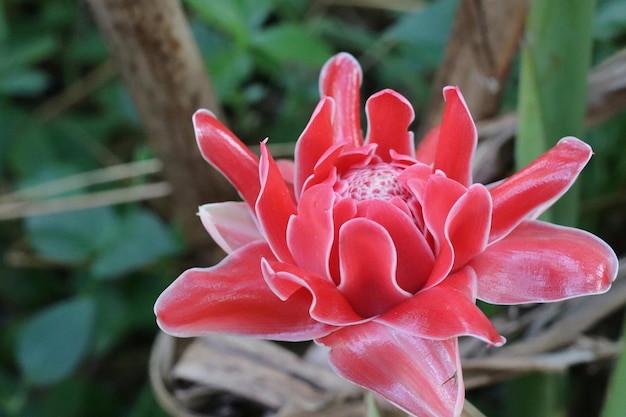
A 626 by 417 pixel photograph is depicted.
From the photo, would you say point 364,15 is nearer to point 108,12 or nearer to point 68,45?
point 68,45

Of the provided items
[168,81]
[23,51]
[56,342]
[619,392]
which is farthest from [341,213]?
[23,51]

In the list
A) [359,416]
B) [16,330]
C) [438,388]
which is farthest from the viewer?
[16,330]

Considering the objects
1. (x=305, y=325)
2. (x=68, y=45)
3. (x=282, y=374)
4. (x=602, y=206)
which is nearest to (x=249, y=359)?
(x=282, y=374)

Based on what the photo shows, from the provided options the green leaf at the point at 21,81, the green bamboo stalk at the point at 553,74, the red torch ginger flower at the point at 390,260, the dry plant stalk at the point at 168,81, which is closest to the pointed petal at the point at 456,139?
the red torch ginger flower at the point at 390,260

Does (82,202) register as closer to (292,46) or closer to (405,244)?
(292,46)

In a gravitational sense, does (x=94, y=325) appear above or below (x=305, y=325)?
below

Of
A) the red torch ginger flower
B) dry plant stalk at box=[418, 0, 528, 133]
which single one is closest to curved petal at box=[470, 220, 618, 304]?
the red torch ginger flower

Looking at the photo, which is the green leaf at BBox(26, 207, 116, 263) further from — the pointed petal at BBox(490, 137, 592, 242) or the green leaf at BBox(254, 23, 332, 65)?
the pointed petal at BBox(490, 137, 592, 242)
